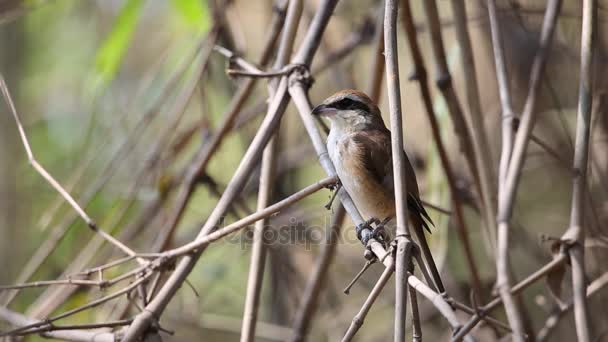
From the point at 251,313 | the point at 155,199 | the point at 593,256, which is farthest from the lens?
the point at 155,199

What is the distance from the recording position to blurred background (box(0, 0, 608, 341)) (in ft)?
11.2

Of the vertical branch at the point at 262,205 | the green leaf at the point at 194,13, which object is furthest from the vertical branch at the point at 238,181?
the green leaf at the point at 194,13

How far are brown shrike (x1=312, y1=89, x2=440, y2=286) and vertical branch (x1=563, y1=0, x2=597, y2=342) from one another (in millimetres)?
918

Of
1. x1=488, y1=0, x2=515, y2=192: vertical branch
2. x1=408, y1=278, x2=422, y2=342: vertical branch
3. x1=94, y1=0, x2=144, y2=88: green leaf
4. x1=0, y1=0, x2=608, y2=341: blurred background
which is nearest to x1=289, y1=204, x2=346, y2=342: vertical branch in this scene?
x1=0, y1=0, x2=608, y2=341: blurred background

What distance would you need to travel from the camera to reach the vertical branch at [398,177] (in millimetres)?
A: 1428

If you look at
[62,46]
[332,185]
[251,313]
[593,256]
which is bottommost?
[251,313]

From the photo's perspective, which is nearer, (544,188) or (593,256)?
(593,256)

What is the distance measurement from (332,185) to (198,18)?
157 centimetres

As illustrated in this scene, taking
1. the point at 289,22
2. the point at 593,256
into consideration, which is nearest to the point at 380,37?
the point at 289,22

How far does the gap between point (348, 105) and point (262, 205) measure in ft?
3.09

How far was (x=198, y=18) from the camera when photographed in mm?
3449

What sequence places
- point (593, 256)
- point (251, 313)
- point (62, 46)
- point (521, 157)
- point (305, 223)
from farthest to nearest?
point (62, 46), point (305, 223), point (593, 256), point (251, 313), point (521, 157)

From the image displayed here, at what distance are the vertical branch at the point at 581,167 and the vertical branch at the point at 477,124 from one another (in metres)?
0.70

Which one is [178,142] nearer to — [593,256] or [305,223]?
[305,223]
